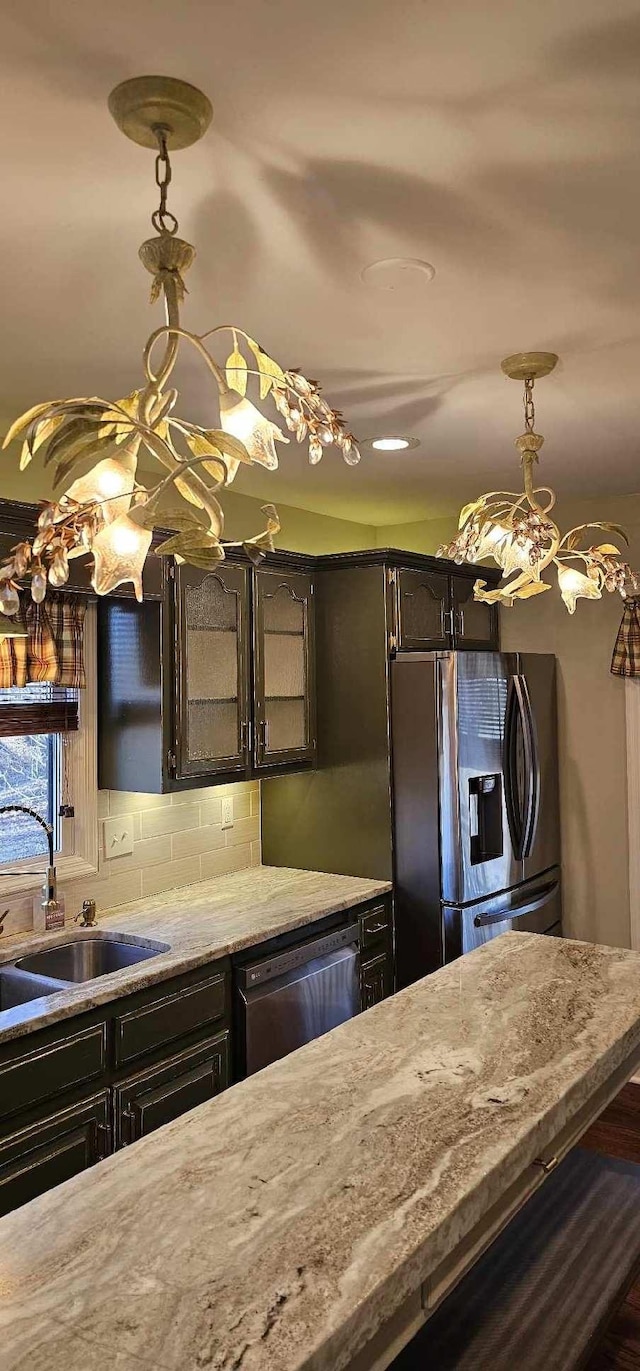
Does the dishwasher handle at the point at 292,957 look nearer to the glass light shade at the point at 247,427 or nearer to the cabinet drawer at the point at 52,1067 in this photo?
the cabinet drawer at the point at 52,1067

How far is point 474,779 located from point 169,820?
1219 mm

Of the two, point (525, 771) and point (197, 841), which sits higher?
point (525, 771)

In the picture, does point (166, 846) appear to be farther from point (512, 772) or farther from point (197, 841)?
point (512, 772)

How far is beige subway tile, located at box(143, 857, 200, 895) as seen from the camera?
3598mm

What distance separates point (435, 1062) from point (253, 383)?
1744mm

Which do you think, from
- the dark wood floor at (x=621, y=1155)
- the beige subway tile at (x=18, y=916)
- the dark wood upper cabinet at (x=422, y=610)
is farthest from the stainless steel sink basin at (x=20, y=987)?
the dark wood upper cabinet at (x=422, y=610)

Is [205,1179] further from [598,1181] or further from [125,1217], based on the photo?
[598,1181]

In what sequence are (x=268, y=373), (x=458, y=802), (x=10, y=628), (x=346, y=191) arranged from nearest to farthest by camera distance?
(x=268, y=373) → (x=346, y=191) → (x=10, y=628) → (x=458, y=802)

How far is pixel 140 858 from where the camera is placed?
3.55 m

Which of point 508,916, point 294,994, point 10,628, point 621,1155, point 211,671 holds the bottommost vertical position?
point 621,1155

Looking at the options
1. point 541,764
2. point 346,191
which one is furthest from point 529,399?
point 541,764

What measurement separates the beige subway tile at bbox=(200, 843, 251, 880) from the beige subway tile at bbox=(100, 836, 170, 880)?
233 millimetres

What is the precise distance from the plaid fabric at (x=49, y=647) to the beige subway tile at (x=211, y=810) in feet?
2.89

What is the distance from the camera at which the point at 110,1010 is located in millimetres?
2553
